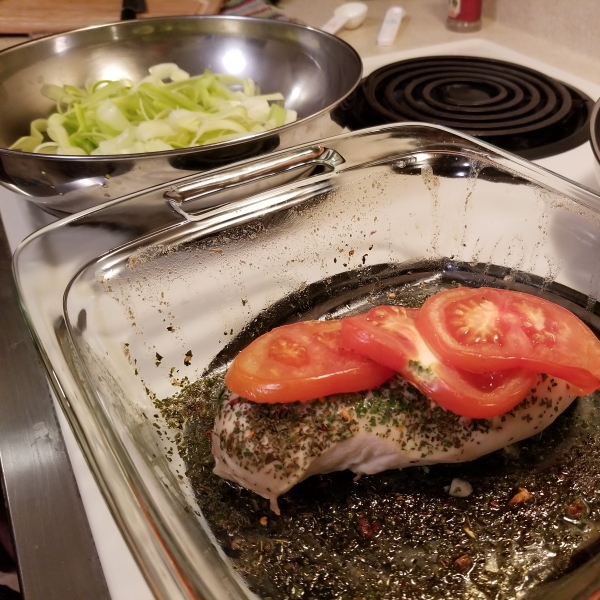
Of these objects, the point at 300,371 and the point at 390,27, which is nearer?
the point at 300,371

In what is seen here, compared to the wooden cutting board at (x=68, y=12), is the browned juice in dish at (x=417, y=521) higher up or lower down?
lower down

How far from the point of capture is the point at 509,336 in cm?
89

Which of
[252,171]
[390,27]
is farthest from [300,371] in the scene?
[390,27]

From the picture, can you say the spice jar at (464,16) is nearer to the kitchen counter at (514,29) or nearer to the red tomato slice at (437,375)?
the kitchen counter at (514,29)

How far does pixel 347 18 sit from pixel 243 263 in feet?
5.23

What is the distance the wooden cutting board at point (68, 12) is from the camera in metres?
2.34

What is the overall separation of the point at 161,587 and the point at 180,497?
0.73ft

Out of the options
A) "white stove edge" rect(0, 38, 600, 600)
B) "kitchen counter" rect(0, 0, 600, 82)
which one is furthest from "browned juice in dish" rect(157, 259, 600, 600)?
"kitchen counter" rect(0, 0, 600, 82)

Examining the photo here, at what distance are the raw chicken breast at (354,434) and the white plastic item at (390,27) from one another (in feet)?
5.44

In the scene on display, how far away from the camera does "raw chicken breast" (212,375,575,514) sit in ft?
2.84

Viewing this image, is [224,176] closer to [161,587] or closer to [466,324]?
[466,324]

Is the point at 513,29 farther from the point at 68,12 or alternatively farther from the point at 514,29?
the point at 68,12

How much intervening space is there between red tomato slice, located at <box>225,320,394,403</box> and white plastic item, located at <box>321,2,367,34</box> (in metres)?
1.74

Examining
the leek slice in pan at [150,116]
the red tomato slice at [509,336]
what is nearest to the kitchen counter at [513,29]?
the leek slice in pan at [150,116]
